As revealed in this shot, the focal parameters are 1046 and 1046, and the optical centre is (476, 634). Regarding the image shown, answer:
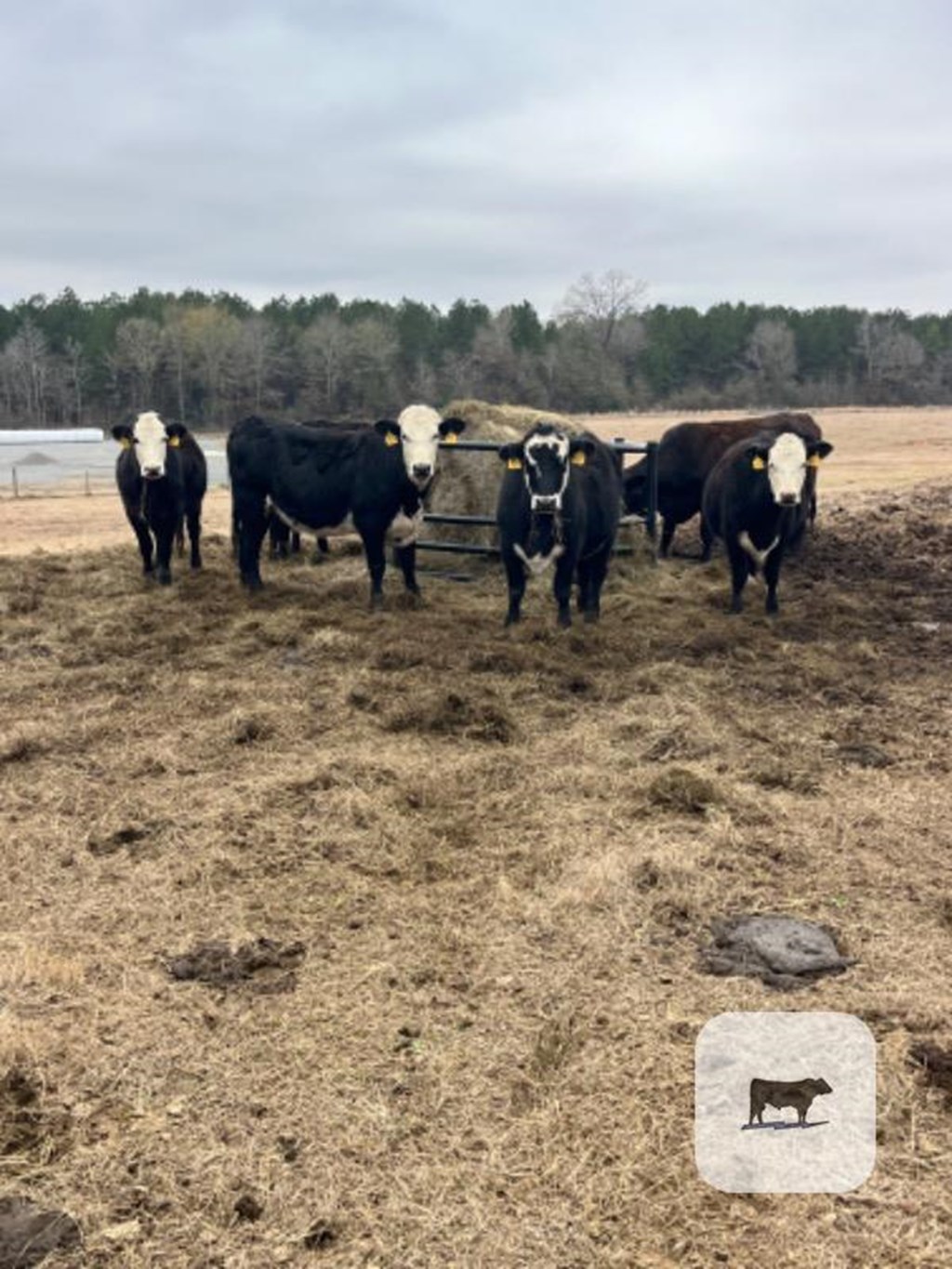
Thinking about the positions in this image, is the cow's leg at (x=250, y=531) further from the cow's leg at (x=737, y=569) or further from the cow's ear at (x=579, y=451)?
the cow's leg at (x=737, y=569)

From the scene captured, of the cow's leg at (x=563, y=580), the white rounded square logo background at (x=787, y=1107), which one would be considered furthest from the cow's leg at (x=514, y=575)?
the white rounded square logo background at (x=787, y=1107)

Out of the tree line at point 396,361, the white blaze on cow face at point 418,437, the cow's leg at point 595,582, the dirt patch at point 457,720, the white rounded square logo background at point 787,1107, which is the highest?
the tree line at point 396,361

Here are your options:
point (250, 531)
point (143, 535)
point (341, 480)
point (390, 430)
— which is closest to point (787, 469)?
point (390, 430)

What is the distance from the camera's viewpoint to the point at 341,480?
9.82m

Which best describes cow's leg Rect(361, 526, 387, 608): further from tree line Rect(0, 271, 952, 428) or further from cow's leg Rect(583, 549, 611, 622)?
tree line Rect(0, 271, 952, 428)

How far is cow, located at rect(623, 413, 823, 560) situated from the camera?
12305 millimetres

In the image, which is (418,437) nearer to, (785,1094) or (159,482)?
(159,482)

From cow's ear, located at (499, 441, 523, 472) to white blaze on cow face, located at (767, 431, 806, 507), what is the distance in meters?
2.21

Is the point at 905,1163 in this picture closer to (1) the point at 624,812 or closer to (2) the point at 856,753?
(1) the point at 624,812

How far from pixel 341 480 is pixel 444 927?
21.5ft

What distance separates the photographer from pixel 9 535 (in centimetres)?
1731

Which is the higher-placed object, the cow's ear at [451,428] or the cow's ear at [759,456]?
the cow's ear at [451,428]

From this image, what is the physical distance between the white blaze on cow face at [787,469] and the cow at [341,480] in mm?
2855

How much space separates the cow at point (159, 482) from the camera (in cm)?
1020
